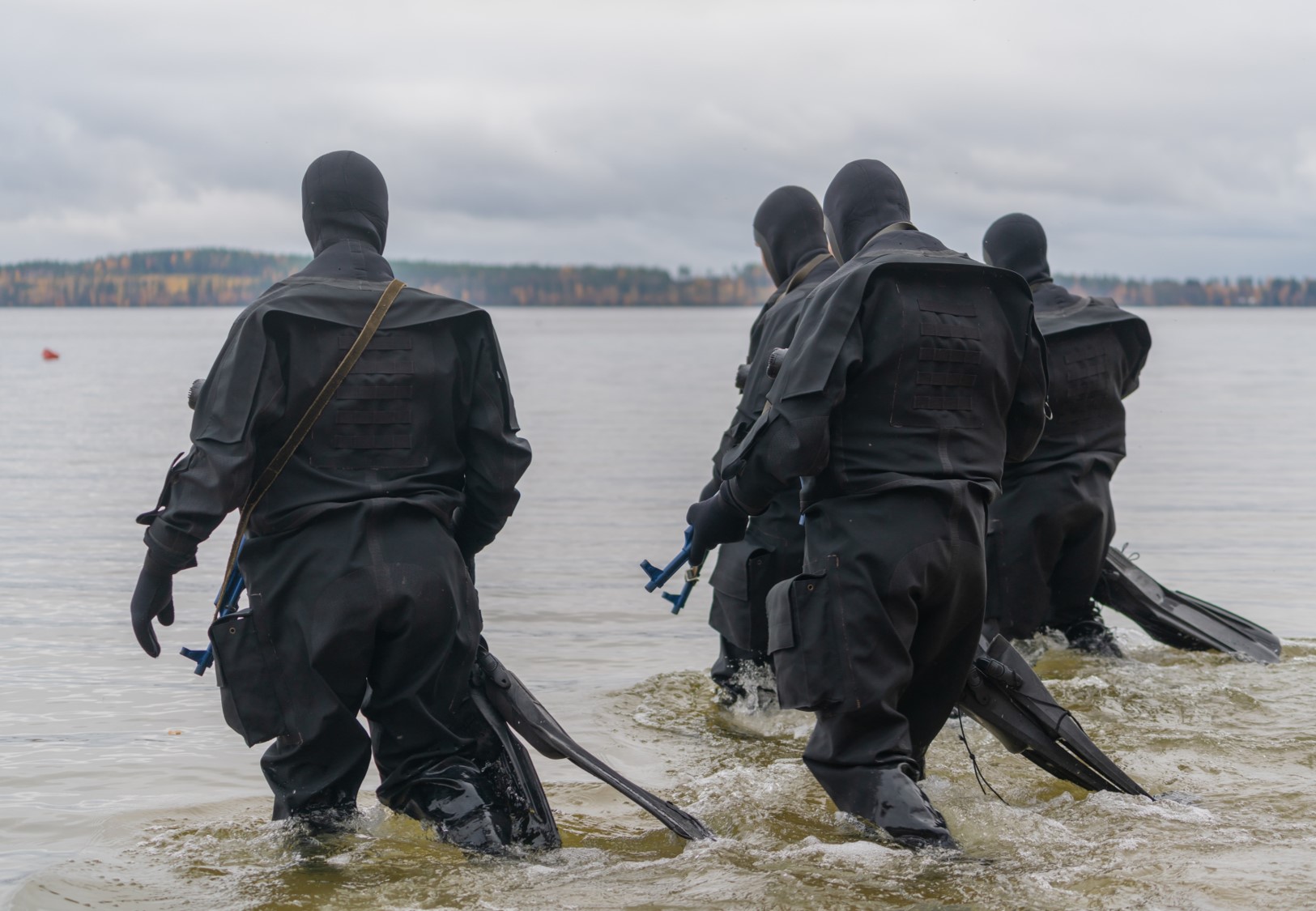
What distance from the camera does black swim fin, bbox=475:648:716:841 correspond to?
4.64 metres

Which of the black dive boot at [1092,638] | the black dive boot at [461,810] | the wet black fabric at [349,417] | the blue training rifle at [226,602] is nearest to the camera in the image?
the wet black fabric at [349,417]

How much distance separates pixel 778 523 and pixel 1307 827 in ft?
8.13

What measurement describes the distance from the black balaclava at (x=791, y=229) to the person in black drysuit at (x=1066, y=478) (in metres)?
1.37

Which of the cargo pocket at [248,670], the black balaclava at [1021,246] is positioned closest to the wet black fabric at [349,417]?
the cargo pocket at [248,670]

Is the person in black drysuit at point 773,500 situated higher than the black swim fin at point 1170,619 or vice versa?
the person in black drysuit at point 773,500

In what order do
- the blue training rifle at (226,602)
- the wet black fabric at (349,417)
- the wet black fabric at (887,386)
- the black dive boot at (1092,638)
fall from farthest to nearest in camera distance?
the black dive boot at (1092,638)
the blue training rifle at (226,602)
the wet black fabric at (887,386)
the wet black fabric at (349,417)

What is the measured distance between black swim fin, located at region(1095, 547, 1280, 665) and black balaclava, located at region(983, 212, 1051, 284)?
1626mm

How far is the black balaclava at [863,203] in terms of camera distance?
195 inches

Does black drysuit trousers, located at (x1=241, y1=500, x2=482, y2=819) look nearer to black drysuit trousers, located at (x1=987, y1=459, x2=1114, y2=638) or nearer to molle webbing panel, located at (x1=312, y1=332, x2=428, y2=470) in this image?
molle webbing panel, located at (x1=312, y1=332, x2=428, y2=470)

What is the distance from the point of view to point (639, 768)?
633 cm

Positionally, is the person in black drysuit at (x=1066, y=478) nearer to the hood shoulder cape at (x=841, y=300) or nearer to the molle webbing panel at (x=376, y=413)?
the hood shoulder cape at (x=841, y=300)

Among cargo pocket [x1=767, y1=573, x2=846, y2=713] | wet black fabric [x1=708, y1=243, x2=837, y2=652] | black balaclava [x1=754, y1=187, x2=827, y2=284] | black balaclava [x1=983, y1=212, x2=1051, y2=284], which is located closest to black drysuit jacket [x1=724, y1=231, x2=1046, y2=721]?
cargo pocket [x1=767, y1=573, x2=846, y2=713]

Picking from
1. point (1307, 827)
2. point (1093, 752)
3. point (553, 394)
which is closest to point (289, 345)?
point (1093, 752)

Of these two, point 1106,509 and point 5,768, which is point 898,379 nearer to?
point 1106,509
